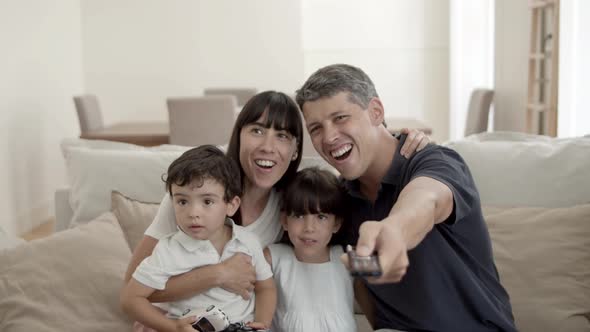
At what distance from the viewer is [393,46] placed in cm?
743

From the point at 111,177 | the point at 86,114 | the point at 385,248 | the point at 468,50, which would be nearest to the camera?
the point at 385,248

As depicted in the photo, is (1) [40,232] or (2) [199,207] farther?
(1) [40,232]

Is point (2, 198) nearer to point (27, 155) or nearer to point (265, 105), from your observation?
point (27, 155)

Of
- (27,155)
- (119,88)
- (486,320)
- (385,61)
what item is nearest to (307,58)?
Answer: (385,61)

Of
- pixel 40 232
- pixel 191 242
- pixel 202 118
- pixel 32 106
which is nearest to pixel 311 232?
pixel 191 242

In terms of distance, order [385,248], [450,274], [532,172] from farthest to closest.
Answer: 1. [532,172]
2. [450,274]
3. [385,248]

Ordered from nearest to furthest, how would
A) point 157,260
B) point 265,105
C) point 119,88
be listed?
point 157,260
point 265,105
point 119,88

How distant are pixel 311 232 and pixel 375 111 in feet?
1.20

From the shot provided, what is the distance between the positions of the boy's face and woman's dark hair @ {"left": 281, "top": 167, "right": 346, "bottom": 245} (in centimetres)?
20

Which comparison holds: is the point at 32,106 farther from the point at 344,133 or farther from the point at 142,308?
the point at 344,133

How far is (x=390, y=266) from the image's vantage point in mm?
990

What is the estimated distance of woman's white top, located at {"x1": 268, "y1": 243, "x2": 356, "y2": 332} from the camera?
182cm

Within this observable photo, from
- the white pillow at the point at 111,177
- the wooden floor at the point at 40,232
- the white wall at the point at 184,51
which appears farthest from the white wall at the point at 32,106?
the white pillow at the point at 111,177

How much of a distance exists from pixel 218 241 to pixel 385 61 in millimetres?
5885
